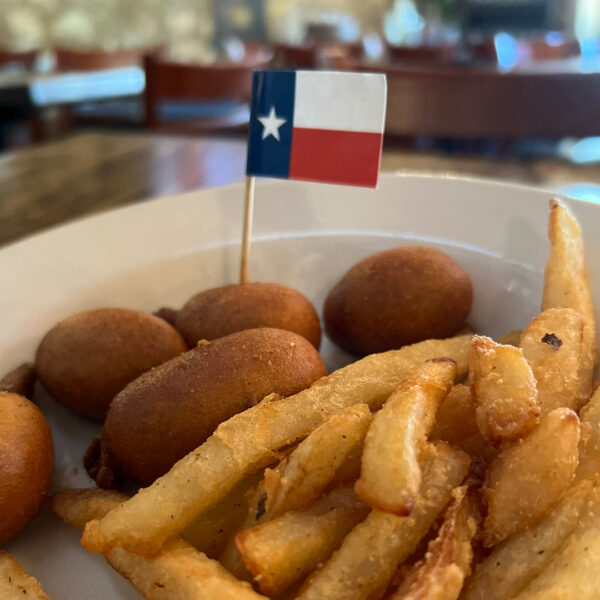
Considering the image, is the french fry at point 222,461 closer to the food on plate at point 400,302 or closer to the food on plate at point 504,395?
the food on plate at point 504,395

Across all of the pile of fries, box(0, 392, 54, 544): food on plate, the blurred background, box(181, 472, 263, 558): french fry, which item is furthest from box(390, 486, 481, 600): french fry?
the blurred background

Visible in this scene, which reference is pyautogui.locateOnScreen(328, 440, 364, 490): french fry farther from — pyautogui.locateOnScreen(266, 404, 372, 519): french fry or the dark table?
the dark table

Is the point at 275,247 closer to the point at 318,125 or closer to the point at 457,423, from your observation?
the point at 318,125

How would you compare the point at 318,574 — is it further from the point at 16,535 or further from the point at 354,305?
the point at 354,305

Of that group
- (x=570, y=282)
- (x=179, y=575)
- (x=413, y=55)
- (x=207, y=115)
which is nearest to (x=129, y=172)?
(x=570, y=282)

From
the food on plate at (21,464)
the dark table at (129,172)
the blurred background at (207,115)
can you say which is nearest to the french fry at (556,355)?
the food on plate at (21,464)

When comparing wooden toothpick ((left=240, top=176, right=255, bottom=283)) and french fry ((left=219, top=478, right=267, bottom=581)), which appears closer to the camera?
french fry ((left=219, top=478, right=267, bottom=581))
